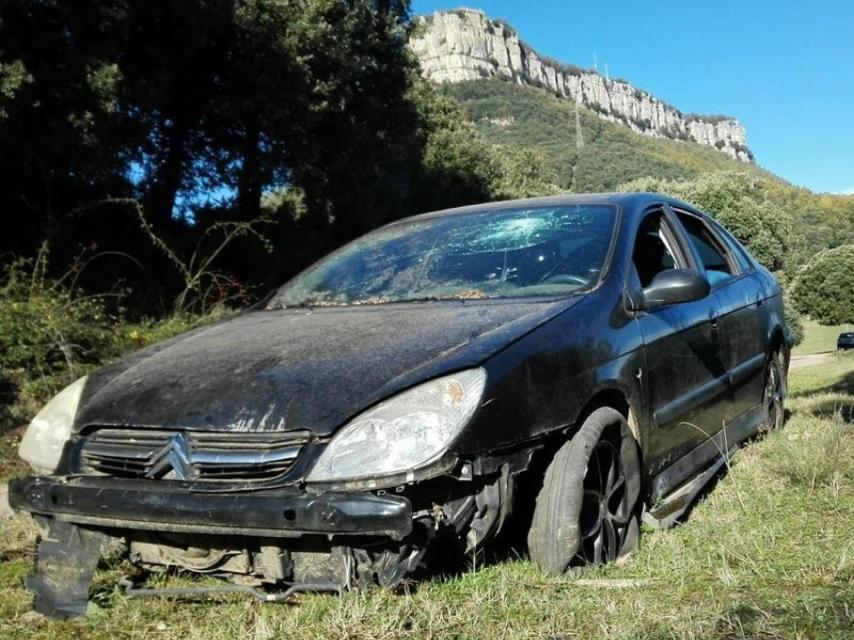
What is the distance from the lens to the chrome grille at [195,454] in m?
2.37

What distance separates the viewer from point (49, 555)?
8.64 ft

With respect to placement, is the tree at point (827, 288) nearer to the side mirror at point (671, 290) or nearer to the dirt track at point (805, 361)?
the dirt track at point (805, 361)

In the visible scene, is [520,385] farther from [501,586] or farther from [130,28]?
[130,28]

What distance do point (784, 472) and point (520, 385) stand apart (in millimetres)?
2116

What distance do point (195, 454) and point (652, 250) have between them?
2.55 metres

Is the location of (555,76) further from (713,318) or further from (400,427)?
(400,427)

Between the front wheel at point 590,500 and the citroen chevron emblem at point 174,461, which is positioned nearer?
the citroen chevron emblem at point 174,461

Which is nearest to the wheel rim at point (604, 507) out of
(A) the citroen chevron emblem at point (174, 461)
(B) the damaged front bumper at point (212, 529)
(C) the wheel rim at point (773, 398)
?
(B) the damaged front bumper at point (212, 529)

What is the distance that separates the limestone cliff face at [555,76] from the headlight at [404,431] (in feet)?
346

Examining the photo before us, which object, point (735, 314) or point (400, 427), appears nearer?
point (400, 427)

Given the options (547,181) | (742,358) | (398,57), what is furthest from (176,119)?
(547,181)

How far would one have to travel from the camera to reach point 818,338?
59.8 m

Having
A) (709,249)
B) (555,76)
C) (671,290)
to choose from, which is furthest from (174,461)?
(555,76)

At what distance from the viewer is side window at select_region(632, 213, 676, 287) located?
3.84 metres
